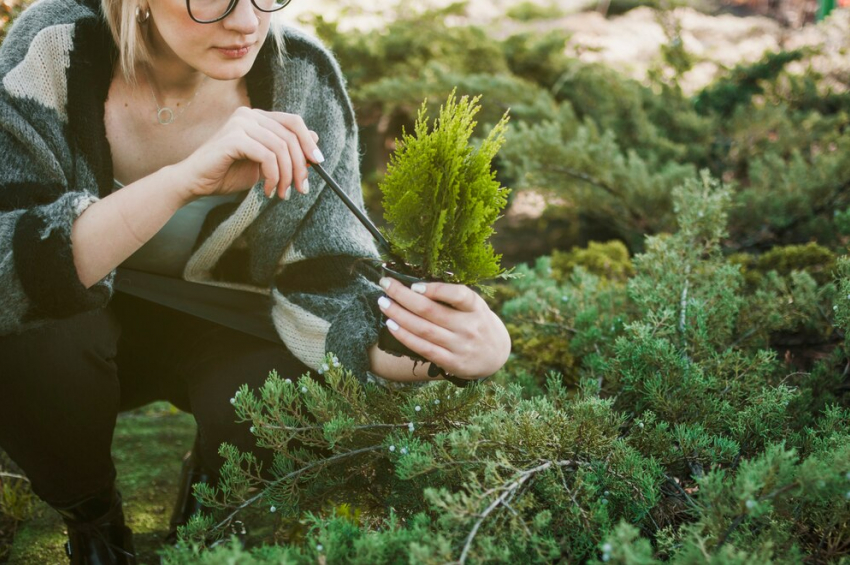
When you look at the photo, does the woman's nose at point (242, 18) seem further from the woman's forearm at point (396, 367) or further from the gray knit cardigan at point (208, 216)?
the woman's forearm at point (396, 367)

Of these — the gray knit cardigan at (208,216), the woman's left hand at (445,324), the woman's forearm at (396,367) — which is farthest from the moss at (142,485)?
the woman's left hand at (445,324)

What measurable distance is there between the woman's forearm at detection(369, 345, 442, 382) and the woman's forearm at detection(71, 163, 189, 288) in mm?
579

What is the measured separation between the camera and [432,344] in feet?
4.73

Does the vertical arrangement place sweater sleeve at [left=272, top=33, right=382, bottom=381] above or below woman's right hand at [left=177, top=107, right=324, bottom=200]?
below

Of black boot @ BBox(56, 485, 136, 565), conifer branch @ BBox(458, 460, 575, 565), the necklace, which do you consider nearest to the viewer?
conifer branch @ BBox(458, 460, 575, 565)

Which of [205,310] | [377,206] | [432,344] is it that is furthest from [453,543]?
[377,206]

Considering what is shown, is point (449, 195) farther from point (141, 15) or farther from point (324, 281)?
point (141, 15)

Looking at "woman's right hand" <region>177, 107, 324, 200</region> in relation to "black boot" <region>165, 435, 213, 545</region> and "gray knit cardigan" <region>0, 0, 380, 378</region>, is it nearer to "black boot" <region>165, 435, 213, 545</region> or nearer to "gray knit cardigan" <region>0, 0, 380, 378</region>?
"gray knit cardigan" <region>0, 0, 380, 378</region>

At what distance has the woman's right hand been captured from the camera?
4.86ft

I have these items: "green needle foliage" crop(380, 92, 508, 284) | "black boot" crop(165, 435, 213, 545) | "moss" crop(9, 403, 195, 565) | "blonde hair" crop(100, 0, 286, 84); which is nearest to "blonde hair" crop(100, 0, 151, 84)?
"blonde hair" crop(100, 0, 286, 84)

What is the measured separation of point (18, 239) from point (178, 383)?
695mm

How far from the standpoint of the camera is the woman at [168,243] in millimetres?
1553

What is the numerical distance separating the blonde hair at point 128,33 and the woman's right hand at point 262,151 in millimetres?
549

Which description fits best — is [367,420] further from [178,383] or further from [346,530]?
[178,383]
